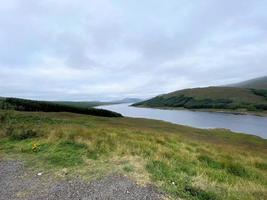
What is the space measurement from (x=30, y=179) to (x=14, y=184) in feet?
1.80

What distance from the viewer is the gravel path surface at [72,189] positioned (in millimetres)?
7371

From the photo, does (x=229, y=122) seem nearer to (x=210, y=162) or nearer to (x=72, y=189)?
(x=210, y=162)

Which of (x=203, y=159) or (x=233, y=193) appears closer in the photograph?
(x=233, y=193)

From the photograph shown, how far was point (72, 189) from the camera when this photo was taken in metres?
7.93

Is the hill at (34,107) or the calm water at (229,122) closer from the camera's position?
the hill at (34,107)

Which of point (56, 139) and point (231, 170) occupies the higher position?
point (56, 139)

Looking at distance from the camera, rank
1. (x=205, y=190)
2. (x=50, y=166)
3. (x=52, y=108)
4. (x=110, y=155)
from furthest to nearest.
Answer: (x=52, y=108) < (x=110, y=155) < (x=50, y=166) < (x=205, y=190)

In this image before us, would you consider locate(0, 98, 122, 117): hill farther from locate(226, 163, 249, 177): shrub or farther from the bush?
locate(226, 163, 249, 177): shrub

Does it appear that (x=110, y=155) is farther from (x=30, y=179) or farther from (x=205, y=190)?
(x=205, y=190)

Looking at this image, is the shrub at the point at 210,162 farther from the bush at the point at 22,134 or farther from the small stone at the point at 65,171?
the bush at the point at 22,134

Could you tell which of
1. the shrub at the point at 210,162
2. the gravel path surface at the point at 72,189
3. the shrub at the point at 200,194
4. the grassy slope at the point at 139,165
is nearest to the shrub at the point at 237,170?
the grassy slope at the point at 139,165

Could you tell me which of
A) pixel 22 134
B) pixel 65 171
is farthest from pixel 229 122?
pixel 65 171

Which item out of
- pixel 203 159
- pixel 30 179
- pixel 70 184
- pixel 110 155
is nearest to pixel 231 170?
pixel 203 159

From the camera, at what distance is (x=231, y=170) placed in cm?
1241
